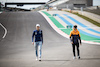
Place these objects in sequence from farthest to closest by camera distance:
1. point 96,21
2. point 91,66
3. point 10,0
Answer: point 10,0
point 96,21
point 91,66

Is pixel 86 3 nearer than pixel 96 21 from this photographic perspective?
No

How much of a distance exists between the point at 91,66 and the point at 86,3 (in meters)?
102

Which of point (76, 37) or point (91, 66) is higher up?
point (76, 37)

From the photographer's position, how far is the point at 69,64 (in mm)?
9734

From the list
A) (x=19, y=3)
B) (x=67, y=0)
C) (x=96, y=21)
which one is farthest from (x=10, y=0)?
(x=96, y=21)

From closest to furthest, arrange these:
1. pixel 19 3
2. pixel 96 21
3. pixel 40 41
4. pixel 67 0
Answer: pixel 40 41 < pixel 96 21 < pixel 67 0 < pixel 19 3

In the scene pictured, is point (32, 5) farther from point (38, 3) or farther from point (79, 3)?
point (79, 3)

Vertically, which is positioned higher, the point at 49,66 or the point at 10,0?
the point at 10,0

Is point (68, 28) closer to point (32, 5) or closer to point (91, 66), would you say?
point (91, 66)

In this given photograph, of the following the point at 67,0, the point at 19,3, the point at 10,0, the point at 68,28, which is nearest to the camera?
the point at 68,28

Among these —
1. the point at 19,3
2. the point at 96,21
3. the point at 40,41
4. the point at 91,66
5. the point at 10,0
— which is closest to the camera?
the point at 91,66

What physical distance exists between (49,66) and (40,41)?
208 cm

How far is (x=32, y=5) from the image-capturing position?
188 meters

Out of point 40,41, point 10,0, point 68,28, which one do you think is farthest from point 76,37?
point 10,0
